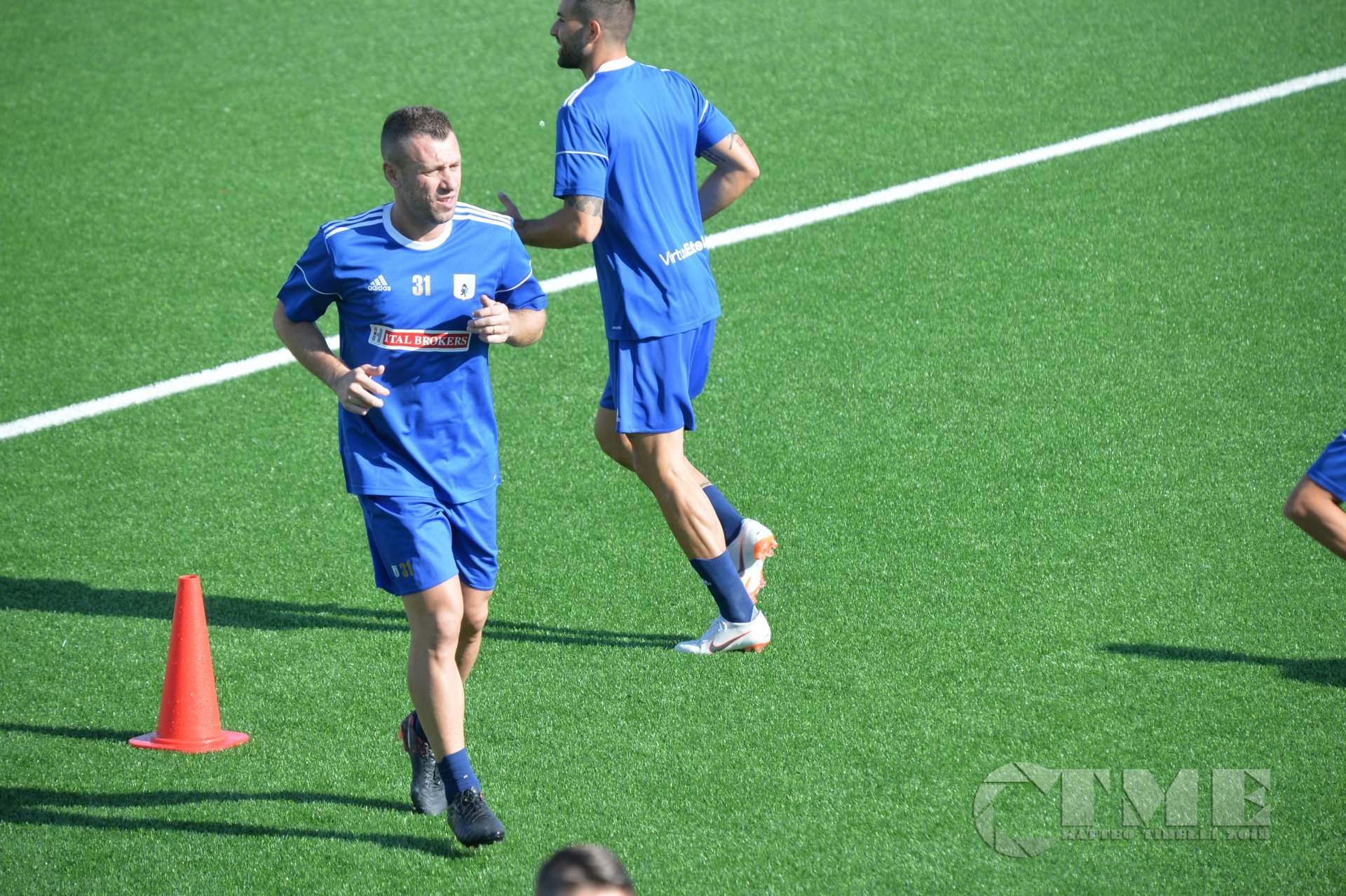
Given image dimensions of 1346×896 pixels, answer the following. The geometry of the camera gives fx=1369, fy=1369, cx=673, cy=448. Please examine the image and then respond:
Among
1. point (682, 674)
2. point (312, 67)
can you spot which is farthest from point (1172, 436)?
point (312, 67)

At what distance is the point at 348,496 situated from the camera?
6637 millimetres

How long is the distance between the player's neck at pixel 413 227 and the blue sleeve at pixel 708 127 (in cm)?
162

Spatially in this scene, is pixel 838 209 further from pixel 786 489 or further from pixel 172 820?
pixel 172 820

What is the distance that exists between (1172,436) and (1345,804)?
104 inches

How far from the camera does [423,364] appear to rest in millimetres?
4191

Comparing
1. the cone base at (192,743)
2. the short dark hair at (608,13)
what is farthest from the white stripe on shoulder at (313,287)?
the cone base at (192,743)

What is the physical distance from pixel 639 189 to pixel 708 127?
21.3 inches

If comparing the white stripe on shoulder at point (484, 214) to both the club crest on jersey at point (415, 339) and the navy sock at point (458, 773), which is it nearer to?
the club crest on jersey at point (415, 339)

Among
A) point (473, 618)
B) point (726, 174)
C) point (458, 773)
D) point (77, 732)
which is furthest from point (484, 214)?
point (77, 732)

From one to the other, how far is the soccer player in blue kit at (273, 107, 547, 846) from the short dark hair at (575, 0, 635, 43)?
3.89 ft

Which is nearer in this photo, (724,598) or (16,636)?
(724,598)

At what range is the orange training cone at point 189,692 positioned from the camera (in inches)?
192

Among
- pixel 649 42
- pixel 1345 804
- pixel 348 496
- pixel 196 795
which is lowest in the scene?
pixel 1345 804

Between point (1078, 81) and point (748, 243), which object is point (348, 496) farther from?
point (1078, 81)
